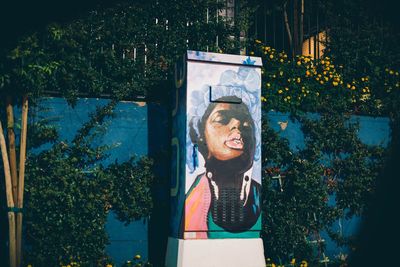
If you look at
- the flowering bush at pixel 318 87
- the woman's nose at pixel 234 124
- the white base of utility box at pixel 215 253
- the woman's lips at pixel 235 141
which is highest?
the flowering bush at pixel 318 87

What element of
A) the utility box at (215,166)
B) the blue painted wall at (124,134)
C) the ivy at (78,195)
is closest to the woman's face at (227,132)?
the utility box at (215,166)

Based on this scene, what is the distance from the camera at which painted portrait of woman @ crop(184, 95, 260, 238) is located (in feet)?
16.4

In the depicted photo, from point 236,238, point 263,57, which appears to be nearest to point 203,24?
point 263,57

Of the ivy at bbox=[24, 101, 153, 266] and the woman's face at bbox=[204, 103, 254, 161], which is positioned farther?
the woman's face at bbox=[204, 103, 254, 161]

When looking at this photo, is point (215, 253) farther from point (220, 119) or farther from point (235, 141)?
point (220, 119)

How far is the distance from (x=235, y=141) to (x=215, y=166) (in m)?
0.39

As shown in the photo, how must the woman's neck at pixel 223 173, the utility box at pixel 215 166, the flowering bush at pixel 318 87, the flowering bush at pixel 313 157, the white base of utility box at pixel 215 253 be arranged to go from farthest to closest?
1. the flowering bush at pixel 318 87
2. the flowering bush at pixel 313 157
3. the woman's neck at pixel 223 173
4. the utility box at pixel 215 166
5. the white base of utility box at pixel 215 253

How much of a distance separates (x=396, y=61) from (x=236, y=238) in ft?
14.1

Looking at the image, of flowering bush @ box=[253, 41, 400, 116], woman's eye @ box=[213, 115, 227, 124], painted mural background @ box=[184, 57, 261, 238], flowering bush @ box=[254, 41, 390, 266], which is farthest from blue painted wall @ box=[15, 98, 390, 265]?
flowering bush @ box=[253, 41, 400, 116]

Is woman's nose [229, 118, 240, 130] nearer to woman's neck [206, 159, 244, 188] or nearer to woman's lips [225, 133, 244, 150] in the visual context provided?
woman's lips [225, 133, 244, 150]

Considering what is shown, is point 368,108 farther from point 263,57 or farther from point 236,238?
point 236,238

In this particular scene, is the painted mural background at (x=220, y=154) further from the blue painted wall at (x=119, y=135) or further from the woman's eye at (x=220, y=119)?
the blue painted wall at (x=119, y=135)

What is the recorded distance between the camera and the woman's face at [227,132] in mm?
5141

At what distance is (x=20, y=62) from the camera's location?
490cm
